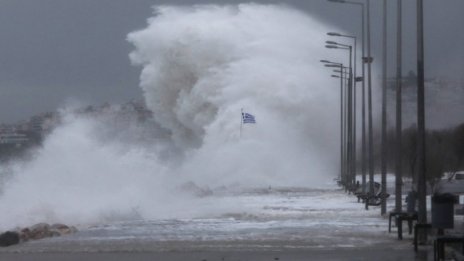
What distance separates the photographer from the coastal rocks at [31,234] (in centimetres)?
2269

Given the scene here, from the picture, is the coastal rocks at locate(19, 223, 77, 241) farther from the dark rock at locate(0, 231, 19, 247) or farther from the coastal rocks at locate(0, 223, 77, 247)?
the dark rock at locate(0, 231, 19, 247)

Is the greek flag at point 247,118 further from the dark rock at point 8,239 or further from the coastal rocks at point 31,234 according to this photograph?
the dark rock at point 8,239

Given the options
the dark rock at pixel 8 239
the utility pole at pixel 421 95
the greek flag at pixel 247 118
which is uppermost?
the greek flag at pixel 247 118

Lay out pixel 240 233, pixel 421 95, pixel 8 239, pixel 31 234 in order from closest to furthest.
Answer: pixel 421 95 < pixel 8 239 < pixel 240 233 < pixel 31 234

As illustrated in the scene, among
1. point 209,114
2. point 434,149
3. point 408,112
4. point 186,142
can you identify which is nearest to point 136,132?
point 186,142

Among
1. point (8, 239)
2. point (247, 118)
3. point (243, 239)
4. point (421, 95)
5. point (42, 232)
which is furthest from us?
point (247, 118)

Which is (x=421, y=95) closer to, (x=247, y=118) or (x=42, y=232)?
(x=42, y=232)

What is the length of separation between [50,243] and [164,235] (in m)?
2.90

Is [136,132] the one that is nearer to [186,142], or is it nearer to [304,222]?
[186,142]

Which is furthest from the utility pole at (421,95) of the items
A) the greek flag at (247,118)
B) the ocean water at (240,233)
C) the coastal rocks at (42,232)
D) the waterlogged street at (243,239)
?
the greek flag at (247,118)

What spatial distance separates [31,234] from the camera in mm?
24938

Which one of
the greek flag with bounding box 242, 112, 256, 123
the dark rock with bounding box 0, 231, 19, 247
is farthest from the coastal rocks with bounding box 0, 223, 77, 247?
the greek flag with bounding box 242, 112, 256, 123

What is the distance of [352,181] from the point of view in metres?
54.1

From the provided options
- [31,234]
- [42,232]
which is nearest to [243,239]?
[31,234]
